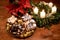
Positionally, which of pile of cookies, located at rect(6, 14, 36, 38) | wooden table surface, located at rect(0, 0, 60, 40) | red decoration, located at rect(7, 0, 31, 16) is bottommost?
wooden table surface, located at rect(0, 0, 60, 40)

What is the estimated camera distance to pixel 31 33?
53.8 inches

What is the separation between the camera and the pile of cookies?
133 cm

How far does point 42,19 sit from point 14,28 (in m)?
0.33

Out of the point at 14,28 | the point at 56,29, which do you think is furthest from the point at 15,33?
the point at 56,29

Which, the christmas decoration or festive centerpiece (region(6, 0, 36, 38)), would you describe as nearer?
festive centerpiece (region(6, 0, 36, 38))

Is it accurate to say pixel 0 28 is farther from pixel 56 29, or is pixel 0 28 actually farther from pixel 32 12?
pixel 56 29

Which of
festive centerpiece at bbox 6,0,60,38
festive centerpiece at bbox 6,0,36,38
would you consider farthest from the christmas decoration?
festive centerpiece at bbox 6,0,36,38

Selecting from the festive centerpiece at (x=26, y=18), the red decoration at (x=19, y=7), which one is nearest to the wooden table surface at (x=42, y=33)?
the festive centerpiece at (x=26, y=18)

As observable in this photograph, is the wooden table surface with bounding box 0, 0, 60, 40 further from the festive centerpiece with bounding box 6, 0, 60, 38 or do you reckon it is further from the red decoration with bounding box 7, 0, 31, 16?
the red decoration with bounding box 7, 0, 31, 16

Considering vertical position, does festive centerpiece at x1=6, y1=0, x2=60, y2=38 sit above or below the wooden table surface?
above

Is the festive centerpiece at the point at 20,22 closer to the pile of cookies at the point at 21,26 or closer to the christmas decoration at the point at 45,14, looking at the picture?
the pile of cookies at the point at 21,26

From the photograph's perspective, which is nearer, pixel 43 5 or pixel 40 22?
pixel 40 22

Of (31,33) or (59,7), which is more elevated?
(59,7)

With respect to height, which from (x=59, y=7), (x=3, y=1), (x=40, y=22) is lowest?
(x=40, y=22)
